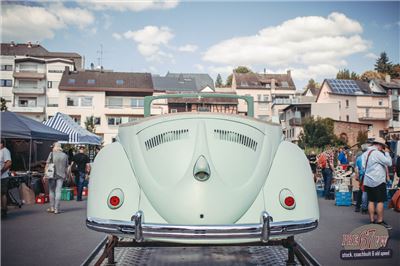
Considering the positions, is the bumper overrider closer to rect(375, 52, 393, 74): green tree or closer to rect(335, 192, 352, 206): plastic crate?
rect(335, 192, 352, 206): plastic crate

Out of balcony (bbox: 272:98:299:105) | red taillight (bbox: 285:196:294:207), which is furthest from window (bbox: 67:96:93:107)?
red taillight (bbox: 285:196:294:207)

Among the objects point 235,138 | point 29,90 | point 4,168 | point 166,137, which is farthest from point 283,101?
point 166,137

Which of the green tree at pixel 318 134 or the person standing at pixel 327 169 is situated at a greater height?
the green tree at pixel 318 134

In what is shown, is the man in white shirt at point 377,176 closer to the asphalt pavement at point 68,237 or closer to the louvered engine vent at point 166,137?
the asphalt pavement at point 68,237

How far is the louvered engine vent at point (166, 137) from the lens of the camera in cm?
331

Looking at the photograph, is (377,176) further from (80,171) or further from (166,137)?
(80,171)

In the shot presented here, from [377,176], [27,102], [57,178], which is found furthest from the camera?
[27,102]

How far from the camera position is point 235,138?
3.34m

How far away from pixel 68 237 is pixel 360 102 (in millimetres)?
59380

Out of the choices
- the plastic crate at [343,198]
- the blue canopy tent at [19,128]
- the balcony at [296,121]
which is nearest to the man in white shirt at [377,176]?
the plastic crate at [343,198]

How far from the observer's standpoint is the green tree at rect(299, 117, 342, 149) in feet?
149

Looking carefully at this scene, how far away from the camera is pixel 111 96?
180 feet

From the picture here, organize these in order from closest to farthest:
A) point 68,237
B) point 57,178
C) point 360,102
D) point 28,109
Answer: point 68,237 < point 57,178 < point 28,109 < point 360,102

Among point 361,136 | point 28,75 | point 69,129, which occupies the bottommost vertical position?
point 69,129
